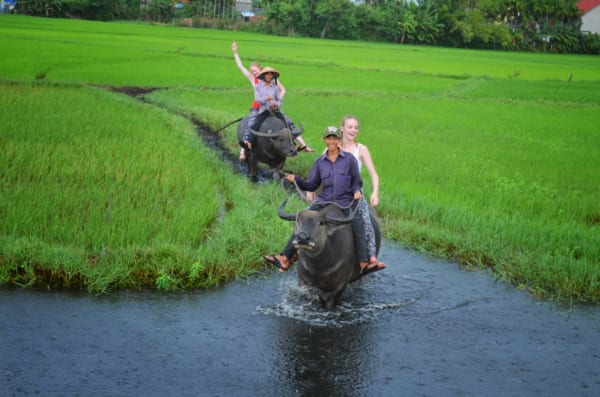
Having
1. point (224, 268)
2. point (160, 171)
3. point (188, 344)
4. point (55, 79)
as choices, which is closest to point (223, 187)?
point (160, 171)

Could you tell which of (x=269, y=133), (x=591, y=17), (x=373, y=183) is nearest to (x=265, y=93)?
(x=269, y=133)

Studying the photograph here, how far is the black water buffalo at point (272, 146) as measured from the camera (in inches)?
355

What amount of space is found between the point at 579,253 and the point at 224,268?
134 inches

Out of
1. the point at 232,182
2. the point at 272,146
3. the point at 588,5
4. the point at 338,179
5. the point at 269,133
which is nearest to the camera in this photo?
the point at 338,179

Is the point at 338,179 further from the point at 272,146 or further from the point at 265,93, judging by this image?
the point at 265,93

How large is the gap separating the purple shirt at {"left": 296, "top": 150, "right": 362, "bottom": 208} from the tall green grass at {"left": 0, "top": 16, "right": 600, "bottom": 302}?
4.02ft

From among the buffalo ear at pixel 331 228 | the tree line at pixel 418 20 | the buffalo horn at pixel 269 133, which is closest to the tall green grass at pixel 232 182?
the buffalo horn at pixel 269 133

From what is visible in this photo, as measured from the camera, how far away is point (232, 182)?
870 centimetres

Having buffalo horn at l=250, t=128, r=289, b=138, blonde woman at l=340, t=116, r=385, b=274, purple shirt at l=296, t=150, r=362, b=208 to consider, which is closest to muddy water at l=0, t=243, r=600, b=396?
blonde woman at l=340, t=116, r=385, b=274

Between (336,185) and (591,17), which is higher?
(591,17)

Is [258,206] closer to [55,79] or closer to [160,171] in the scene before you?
[160,171]

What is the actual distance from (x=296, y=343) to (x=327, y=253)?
0.68 meters

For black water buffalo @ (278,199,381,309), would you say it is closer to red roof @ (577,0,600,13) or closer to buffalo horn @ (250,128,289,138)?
buffalo horn @ (250,128,289,138)

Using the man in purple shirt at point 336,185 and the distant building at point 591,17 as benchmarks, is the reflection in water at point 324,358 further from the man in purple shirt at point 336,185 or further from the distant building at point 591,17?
the distant building at point 591,17
